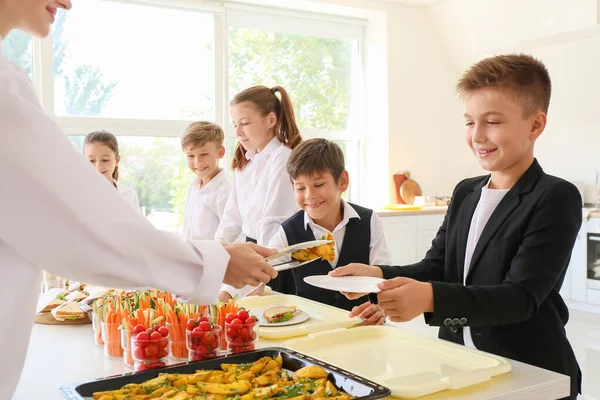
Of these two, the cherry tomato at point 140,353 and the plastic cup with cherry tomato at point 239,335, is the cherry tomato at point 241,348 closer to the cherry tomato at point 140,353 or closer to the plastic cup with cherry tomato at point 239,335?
the plastic cup with cherry tomato at point 239,335

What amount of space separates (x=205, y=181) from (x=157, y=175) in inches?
58.7

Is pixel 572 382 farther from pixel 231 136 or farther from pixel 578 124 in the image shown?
pixel 578 124

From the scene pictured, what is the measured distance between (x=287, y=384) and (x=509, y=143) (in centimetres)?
82

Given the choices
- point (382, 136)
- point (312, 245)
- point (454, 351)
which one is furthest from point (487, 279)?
point (382, 136)

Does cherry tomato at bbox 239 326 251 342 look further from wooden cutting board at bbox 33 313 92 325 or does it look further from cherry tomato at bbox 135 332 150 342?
wooden cutting board at bbox 33 313 92 325

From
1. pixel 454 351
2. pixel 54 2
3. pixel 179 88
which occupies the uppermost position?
pixel 179 88

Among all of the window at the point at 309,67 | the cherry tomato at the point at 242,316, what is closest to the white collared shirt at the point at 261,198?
the cherry tomato at the point at 242,316

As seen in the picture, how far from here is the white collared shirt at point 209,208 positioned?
356cm

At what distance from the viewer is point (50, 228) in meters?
0.96

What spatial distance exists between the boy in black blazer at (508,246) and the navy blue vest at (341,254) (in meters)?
0.49

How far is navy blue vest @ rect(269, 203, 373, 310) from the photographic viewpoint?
2.18 m

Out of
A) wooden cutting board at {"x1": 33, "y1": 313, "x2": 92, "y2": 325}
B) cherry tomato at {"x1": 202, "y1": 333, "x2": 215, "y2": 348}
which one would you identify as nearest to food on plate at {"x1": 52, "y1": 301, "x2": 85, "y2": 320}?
wooden cutting board at {"x1": 33, "y1": 313, "x2": 92, "y2": 325}

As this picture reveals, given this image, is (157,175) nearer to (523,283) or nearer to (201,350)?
(201,350)

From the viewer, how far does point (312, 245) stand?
5.01 feet
